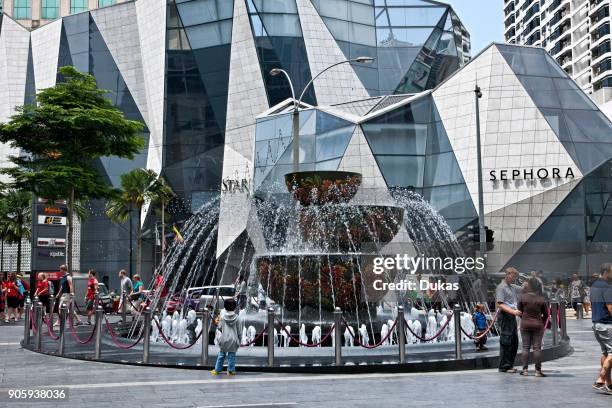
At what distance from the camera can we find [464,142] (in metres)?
35.1

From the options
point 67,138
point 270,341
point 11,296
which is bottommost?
point 11,296

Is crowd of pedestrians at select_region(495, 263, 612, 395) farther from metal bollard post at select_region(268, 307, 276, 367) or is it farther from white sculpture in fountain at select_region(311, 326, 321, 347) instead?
white sculpture in fountain at select_region(311, 326, 321, 347)

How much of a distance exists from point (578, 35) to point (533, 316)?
86351 millimetres

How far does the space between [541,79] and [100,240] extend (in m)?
35.3

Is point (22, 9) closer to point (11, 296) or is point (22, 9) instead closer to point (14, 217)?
point (14, 217)

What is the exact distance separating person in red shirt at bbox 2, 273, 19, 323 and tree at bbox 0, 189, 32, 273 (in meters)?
30.2

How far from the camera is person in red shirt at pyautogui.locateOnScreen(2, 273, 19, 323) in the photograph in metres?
25.6

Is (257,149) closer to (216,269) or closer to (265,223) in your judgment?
(265,223)

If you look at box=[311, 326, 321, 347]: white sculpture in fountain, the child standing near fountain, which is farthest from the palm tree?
the child standing near fountain

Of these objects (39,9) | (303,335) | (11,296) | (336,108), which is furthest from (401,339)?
(39,9)

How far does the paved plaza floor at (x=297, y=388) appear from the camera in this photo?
28.8 feet

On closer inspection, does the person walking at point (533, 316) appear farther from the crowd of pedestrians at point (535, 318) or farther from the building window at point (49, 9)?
the building window at point (49, 9)

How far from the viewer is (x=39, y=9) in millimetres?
83250

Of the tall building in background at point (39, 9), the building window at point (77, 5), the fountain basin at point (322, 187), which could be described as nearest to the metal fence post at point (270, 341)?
the fountain basin at point (322, 187)
